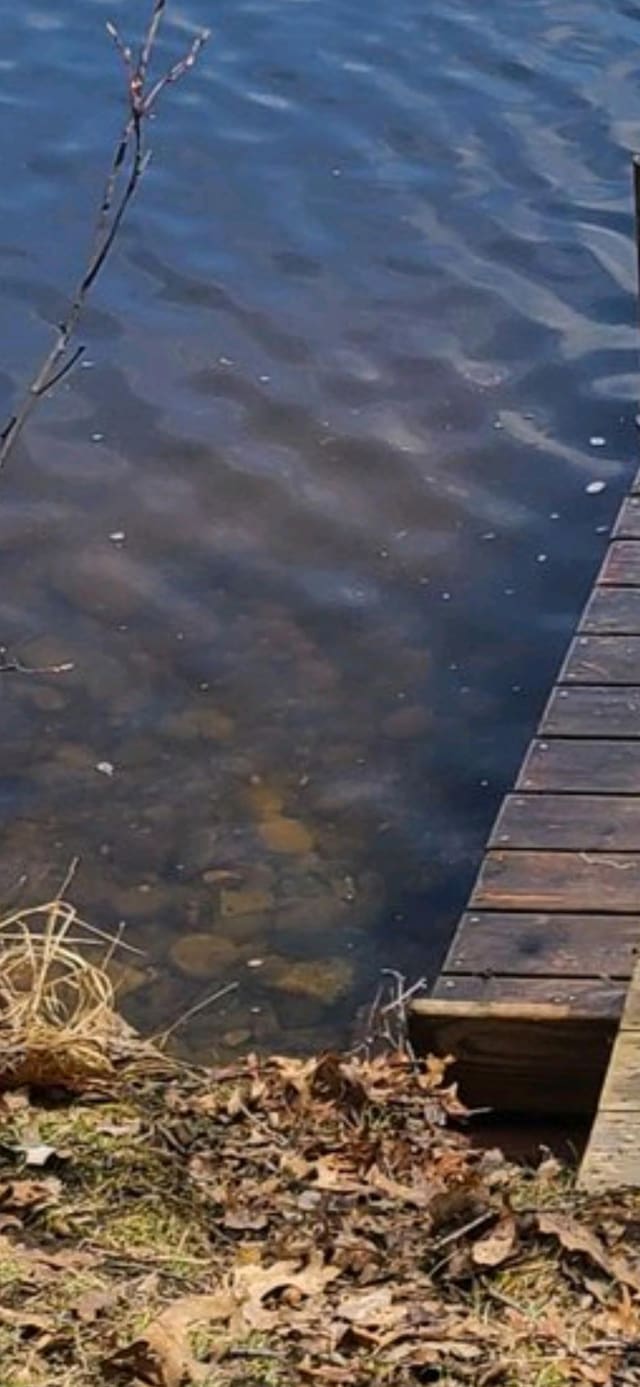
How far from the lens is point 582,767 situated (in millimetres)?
5703

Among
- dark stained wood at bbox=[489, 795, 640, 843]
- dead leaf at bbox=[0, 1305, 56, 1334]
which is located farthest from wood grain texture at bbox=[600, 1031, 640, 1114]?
dark stained wood at bbox=[489, 795, 640, 843]

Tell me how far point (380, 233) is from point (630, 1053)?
247 inches

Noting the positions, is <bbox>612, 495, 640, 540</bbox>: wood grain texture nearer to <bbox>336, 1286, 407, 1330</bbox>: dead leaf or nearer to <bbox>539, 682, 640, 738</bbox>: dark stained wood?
<bbox>539, 682, 640, 738</bbox>: dark stained wood

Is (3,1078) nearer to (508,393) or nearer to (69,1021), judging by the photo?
(69,1021)

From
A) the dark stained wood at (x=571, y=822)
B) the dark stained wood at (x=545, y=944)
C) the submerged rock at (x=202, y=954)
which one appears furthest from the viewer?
the submerged rock at (x=202, y=954)

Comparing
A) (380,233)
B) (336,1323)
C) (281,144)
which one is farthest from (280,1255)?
(281,144)

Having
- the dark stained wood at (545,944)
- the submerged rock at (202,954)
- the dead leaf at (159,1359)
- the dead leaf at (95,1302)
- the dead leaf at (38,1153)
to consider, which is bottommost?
the submerged rock at (202,954)

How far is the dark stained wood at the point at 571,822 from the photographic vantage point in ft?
17.8

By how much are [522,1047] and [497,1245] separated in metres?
1.18

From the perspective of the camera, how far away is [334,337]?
918 cm

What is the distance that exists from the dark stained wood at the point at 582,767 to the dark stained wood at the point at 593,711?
0.05 metres

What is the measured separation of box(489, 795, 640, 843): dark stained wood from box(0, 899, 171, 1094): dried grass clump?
1.08m

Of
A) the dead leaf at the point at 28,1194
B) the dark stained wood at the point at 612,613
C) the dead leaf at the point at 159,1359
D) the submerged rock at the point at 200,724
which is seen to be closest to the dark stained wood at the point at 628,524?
the dark stained wood at the point at 612,613

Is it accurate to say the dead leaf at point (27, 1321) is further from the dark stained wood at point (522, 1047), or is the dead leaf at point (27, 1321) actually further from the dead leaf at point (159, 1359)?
the dark stained wood at point (522, 1047)
